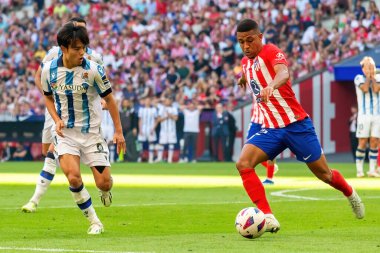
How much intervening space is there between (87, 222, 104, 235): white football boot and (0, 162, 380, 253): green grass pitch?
0.34 feet

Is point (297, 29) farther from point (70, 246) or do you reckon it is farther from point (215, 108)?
point (70, 246)

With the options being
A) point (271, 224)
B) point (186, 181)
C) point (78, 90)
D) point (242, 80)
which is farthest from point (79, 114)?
point (186, 181)

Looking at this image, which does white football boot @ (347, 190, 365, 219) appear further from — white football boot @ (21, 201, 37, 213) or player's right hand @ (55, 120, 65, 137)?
white football boot @ (21, 201, 37, 213)

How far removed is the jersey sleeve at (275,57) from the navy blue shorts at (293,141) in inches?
27.0

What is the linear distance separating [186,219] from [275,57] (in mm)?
2642

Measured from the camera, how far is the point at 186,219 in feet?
43.5

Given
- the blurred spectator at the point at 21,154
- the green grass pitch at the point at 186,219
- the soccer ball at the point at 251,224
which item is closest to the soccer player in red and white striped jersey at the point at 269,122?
the soccer ball at the point at 251,224

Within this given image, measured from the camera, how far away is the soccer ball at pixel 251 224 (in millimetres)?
10789

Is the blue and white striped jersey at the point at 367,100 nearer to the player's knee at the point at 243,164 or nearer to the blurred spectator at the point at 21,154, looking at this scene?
the player's knee at the point at 243,164

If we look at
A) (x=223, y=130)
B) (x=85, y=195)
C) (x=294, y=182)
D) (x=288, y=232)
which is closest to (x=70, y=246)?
(x=85, y=195)

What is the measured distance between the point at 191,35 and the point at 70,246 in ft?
88.1

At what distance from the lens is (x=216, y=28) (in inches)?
1417

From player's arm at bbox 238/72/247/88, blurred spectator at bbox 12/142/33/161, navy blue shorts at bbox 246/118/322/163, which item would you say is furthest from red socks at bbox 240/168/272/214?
blurred spectator at bbox 12/142/33/161

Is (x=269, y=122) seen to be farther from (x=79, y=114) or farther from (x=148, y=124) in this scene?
(x=148, y=124)
